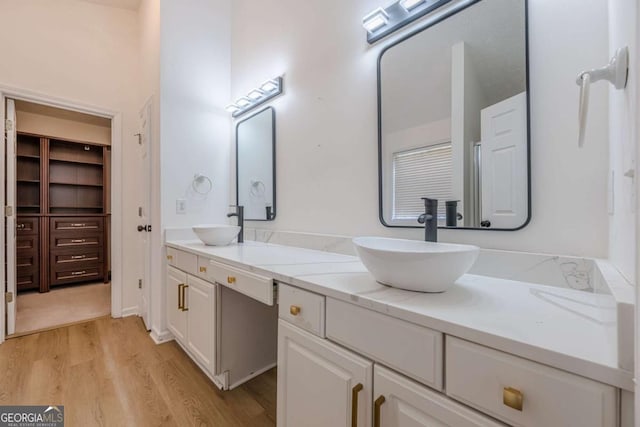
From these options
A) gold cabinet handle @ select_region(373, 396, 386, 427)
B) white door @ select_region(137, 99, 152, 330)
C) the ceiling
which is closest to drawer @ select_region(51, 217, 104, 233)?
white door @ select_region(137, 99, 152, 330)

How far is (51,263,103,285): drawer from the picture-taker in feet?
11.2

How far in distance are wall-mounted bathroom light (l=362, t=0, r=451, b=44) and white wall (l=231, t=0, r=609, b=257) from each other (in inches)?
2.2

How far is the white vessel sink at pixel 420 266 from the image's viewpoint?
2.39 feet

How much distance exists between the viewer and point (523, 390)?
50 centimetres

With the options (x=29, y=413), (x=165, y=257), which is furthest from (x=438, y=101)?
(x=29, y=413)

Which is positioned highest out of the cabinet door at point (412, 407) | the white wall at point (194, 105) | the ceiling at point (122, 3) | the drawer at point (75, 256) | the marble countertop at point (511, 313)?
the ceiling at point (122, 3)

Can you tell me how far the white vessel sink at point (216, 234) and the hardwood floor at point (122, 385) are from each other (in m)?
0.83

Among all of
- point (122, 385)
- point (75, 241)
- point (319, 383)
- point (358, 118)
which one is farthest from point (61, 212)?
point (319, 383)

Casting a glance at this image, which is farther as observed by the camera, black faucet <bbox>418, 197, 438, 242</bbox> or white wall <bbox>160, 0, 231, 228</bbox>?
white wall <bbox>160, 0, 231, 228</bbox>

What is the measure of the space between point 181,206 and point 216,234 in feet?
2.06

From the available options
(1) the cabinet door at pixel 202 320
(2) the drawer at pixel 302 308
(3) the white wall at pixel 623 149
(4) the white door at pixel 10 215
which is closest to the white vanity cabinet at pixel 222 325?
(1) the cabinet door at pixel 202 320

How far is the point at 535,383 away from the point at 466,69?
3.74 ft

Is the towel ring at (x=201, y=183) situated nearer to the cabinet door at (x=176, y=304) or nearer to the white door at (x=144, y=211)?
the white door at (x=144, y=211)

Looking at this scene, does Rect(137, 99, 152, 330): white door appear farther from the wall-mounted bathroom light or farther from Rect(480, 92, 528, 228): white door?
Rect(480, 92, 528, 228): white door
